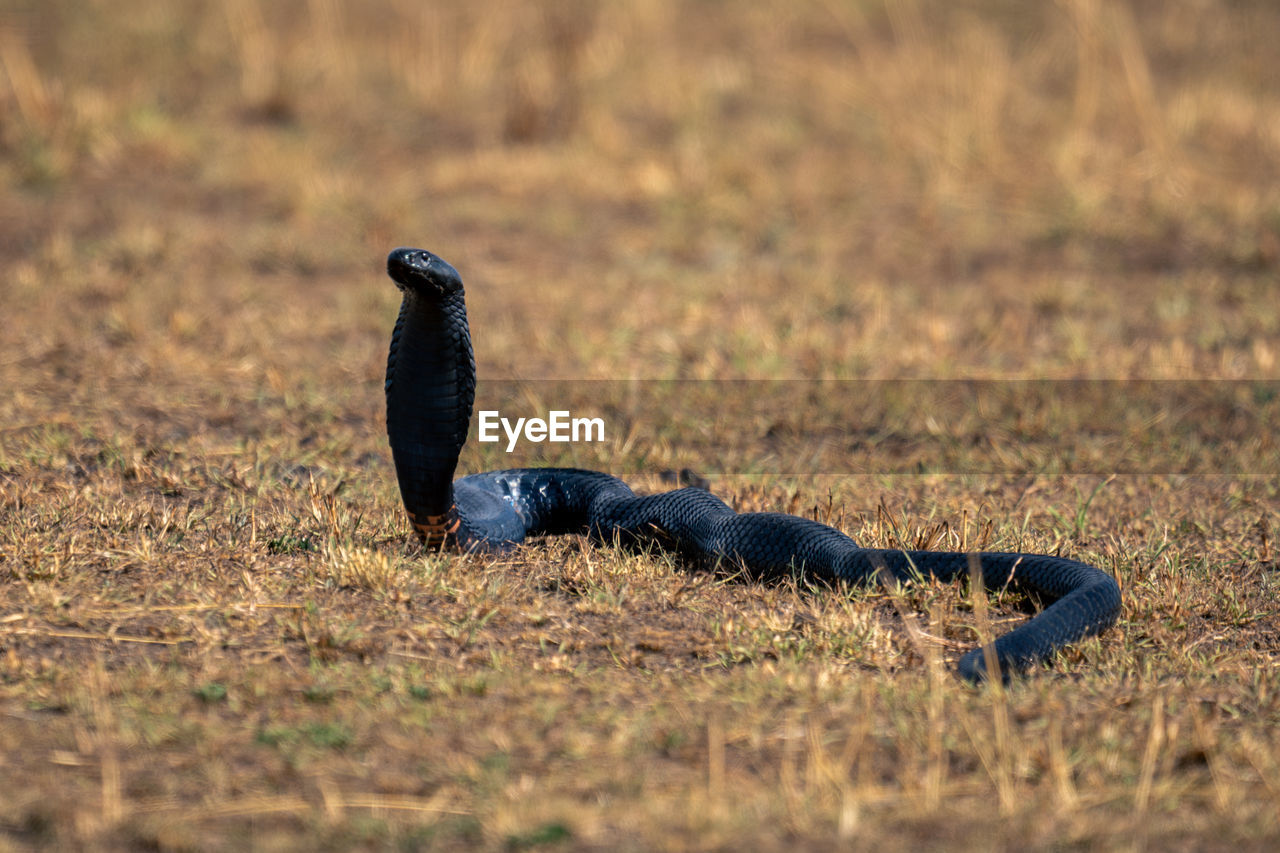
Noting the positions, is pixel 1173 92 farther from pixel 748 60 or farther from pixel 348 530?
pixel 348 530

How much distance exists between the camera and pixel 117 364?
6.68m

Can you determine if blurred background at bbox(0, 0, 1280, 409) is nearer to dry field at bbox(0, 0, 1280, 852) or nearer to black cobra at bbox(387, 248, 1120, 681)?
dry field at bbox(0, 0, 1280, 852)

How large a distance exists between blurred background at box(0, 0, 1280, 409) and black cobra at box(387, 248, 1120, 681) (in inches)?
91.4

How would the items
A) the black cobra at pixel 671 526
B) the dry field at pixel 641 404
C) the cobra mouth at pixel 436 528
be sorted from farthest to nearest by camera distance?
the cobra mouth at pixel 436 528 < the black cobra at pixel 671 526 < the dry field at pixel 641 404

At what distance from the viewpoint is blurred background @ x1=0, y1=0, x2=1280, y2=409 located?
7.30 m

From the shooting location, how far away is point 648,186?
31.9 feet

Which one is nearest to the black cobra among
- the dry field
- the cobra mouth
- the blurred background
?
the cobra mouth

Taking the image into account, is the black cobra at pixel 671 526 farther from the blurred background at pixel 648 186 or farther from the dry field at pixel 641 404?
the blurred background at pixel 648 186

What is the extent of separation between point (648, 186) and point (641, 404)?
11.7 ft

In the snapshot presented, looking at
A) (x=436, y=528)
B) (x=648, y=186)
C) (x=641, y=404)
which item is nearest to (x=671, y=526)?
(x=436, y=528)

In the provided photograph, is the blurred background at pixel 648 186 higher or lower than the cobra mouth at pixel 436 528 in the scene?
higher

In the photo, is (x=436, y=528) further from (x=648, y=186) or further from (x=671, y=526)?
(x=648, y=186)

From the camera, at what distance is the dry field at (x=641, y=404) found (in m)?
3.03

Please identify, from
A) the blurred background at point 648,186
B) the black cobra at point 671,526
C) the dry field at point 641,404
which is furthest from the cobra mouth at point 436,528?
the blurred background at point 648,186
